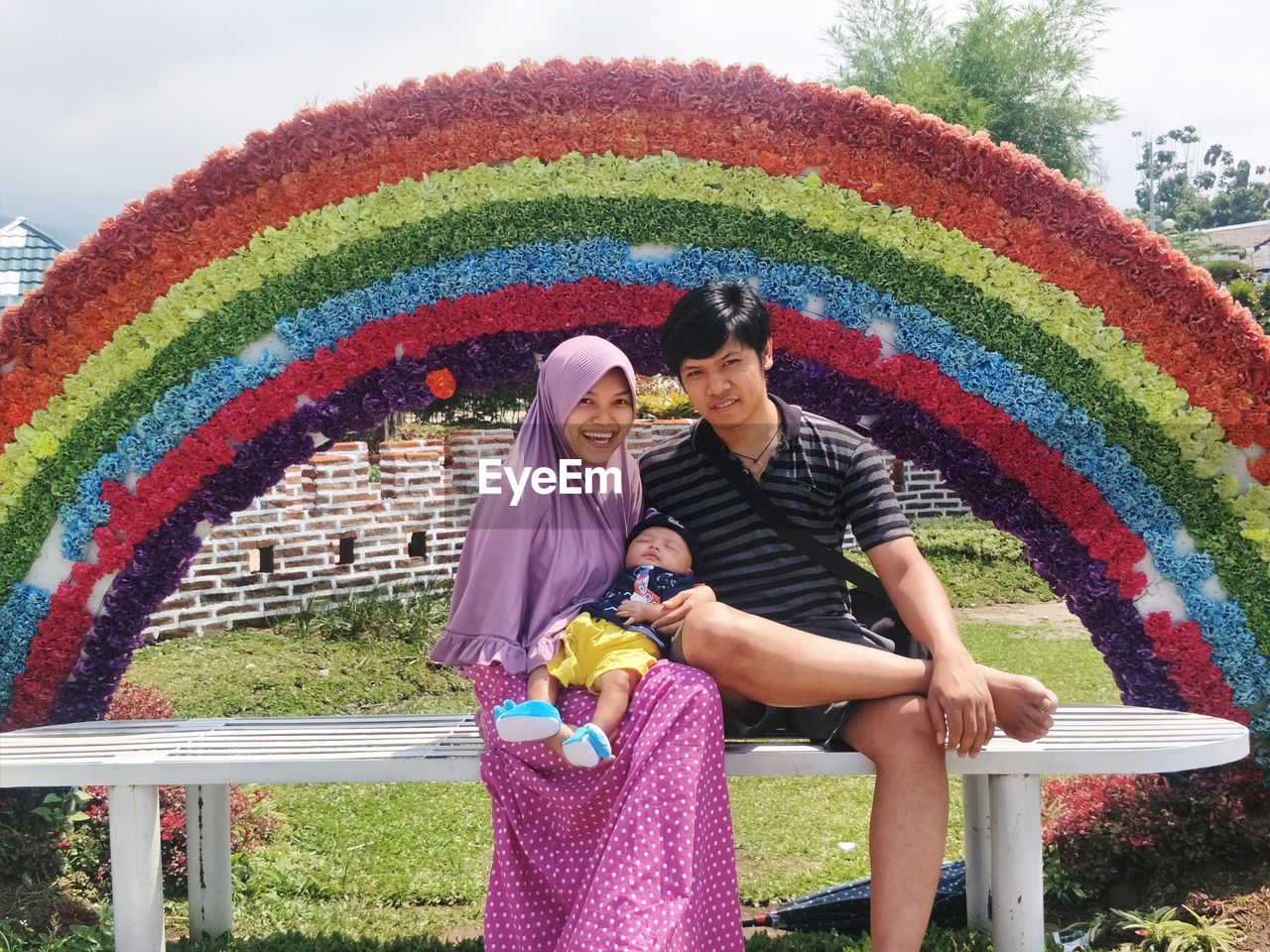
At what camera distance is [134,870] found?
271cm

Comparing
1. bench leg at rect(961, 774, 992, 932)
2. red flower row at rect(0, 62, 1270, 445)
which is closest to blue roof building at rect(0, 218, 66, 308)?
red flower row at rect(0, 62, 1270, 445)

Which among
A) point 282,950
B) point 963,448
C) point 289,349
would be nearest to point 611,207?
point 289,349

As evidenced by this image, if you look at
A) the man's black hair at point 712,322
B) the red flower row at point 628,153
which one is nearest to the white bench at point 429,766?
the man's black hair at point 712,322

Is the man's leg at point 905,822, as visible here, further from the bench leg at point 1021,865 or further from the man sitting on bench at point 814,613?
the bench leg at point 1021,865

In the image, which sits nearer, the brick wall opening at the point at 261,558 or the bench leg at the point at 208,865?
the bench leg at the point at 208,865

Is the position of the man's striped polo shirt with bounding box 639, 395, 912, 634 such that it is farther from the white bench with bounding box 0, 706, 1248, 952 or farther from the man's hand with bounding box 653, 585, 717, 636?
the white bench with bounding box 0, 706, 1248, 952

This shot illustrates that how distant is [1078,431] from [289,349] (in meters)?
2.51

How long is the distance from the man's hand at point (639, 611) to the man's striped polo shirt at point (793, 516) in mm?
321

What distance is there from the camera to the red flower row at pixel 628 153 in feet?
10.7

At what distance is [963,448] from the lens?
3.38 meters

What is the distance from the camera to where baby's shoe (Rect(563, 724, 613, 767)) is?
226 cm

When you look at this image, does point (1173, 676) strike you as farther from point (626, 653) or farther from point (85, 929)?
point (85, 929)

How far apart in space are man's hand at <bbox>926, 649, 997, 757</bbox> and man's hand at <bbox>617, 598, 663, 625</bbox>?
68 centimetres

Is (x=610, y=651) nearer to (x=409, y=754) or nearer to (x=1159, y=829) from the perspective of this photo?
(x=409, y=754)
